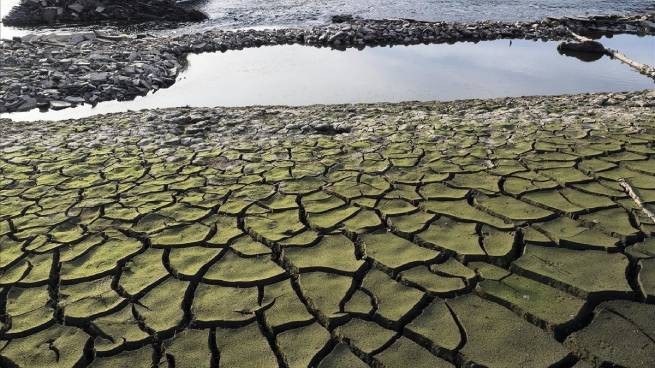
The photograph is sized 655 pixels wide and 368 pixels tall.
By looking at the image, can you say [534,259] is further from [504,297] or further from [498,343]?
[498,343]

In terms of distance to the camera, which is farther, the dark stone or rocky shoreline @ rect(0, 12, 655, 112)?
the dark stone

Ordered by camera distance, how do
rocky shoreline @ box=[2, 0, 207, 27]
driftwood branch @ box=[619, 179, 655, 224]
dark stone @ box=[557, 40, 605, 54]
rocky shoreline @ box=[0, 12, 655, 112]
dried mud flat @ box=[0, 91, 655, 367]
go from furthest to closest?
rocky shoreline @ box=[2, 0, 207, 27], dark stone @ box=[557, 40, 605, 54], rocky shoreline @ box=[0, 12, 655, 112], driftwood branch @ box=[619, 179, 655, 224], dried mud flat @ box=[0, 91, 655, 367]

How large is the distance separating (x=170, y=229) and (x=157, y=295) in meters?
0.67

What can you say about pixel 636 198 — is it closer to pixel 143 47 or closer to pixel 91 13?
pixel 143 47

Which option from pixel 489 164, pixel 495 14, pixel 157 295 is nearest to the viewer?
pixel 157 295

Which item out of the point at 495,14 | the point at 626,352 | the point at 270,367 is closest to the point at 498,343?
the point at 626,352

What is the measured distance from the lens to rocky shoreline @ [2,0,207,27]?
18.8 meters

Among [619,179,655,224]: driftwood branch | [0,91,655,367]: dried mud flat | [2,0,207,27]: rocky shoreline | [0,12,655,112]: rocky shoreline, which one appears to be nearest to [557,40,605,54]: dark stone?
[0,12,655,112]: rocky shoreline

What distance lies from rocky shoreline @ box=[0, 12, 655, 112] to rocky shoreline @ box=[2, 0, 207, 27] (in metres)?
5.93

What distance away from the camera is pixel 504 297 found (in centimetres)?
216

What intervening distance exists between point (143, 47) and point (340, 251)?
10.3 m

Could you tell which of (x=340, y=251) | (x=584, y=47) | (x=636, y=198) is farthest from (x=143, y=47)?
(x=636, y=198)

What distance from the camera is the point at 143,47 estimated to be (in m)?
11.3

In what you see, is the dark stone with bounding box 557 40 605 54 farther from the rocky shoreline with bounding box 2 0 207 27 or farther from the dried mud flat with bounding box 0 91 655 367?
the rocky shoreline with bounding box 2 0 207 27
